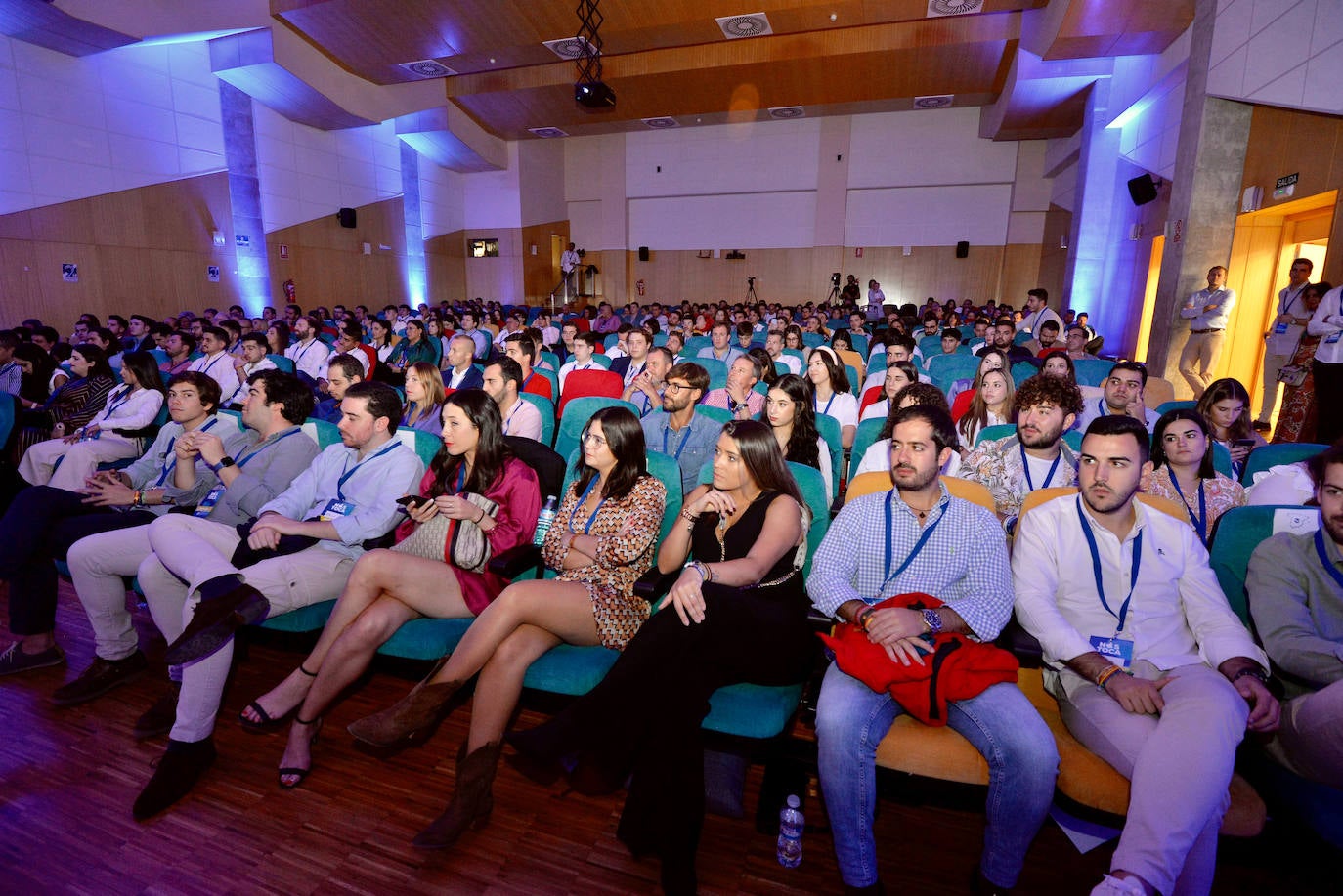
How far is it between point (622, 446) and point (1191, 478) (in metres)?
2.15

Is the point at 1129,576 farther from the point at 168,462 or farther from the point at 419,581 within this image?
the point at 168,462

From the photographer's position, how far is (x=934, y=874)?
172 centimetres

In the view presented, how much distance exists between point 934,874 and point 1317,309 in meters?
5.25

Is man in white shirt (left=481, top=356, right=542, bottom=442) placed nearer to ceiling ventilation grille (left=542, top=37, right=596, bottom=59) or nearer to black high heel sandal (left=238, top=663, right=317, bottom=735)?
black high heel sandal (left=238, top=663, right=317, bottom=735)

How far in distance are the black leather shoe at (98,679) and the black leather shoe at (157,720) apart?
299mm

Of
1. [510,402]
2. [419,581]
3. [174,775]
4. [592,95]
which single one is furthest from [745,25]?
[174,775]

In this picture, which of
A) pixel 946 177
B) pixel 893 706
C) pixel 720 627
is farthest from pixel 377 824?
pixel 946 177

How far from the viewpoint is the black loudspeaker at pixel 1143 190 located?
7773mm

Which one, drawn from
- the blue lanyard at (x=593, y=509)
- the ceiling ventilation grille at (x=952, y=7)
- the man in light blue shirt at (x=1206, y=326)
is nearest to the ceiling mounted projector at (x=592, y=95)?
the ceiling ventilation grille at (x=952, y=7)

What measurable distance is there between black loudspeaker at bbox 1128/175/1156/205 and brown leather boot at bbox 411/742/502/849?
9.48 m

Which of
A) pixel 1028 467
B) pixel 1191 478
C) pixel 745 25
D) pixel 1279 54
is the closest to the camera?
pixel 1191 478

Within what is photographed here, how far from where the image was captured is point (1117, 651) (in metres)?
1.71

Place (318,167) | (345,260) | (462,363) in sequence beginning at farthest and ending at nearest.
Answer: (345,260) < (318,167) < (462,363)

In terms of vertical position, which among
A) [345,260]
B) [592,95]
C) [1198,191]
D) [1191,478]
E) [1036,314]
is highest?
[592,95]
